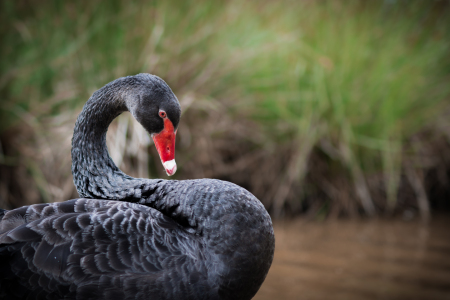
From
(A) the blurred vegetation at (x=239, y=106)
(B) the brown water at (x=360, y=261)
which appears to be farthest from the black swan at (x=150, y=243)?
(A) the blurred vegetation at (x=239, y=106)

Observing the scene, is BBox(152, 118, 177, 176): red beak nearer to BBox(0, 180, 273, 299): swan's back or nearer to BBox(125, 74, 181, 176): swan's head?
BBox(125, 74, 181, 176): swan's head

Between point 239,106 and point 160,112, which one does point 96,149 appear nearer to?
point 160,112

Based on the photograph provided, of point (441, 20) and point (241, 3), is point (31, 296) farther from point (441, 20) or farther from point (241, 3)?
point (441, 20)

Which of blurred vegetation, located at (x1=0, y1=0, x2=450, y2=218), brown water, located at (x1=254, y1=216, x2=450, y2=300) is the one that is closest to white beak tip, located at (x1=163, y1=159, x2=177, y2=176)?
brown water, located at (x1=254, y1=216, x2=450, y2=300)

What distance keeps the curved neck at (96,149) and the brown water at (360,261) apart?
1.03m

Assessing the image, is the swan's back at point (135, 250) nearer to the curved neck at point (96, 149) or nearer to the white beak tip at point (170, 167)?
the white beak tip at point (170, 167)

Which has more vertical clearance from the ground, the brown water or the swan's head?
the swan's head

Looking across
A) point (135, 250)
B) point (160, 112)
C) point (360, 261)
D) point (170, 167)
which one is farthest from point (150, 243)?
point (360, 261)

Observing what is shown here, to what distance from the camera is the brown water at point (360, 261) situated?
2439 mm

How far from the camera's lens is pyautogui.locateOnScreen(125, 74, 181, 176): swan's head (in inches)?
68.2

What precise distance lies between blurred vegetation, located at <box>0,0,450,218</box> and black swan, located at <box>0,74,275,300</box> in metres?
1.70

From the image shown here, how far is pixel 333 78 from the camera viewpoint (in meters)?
3.97

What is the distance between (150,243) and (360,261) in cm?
180

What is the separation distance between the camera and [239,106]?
3.93 m
